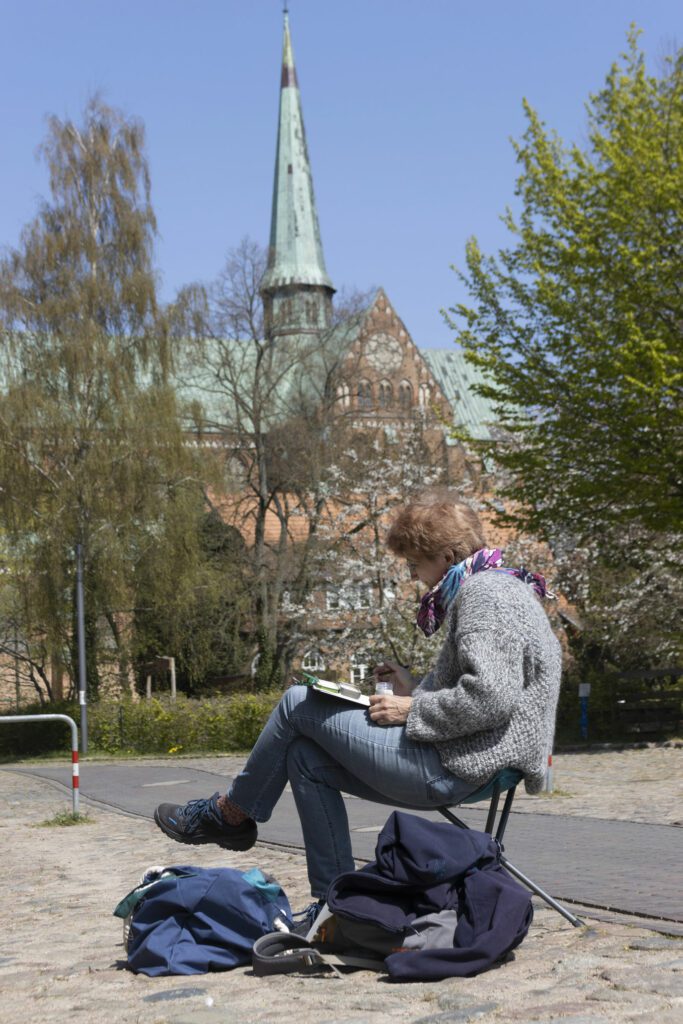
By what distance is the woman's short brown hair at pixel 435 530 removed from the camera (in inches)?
189

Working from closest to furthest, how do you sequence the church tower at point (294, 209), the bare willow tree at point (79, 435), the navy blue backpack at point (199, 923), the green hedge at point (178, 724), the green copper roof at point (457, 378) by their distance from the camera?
1. the navy blue backpack at point (199, 923)
2. the green hedge at point (178, 724)
3. the bare willow tree at point (79, 435)
4. the church tower at point (294, 209)
5. the green copper roof at point (457, 378)

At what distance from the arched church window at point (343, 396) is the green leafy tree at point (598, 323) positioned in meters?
18.2

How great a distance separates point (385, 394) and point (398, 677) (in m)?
40.9

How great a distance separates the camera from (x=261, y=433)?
4059 centimetres

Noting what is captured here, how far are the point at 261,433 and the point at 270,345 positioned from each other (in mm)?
2560

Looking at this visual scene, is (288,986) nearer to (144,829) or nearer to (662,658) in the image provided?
(144,829)

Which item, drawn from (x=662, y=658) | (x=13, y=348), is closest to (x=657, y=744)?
(x=662, y=658)

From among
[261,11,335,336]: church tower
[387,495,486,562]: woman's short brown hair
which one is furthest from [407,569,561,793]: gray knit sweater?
[261,11,335,336]: church tower

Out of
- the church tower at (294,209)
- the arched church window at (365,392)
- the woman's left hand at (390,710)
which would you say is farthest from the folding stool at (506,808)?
the church tower at (294,209)

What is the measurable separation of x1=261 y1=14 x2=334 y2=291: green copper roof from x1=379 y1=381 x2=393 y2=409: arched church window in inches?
719

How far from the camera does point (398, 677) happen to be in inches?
196

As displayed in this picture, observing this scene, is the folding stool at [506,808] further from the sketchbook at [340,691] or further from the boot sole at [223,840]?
the boot sole at [223,840]

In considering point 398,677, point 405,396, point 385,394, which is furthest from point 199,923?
point 405,396

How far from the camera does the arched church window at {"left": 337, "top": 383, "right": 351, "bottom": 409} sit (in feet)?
139
